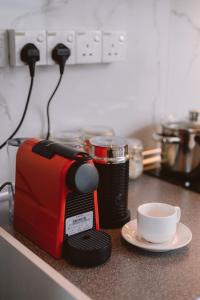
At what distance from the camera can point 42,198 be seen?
0.88 m

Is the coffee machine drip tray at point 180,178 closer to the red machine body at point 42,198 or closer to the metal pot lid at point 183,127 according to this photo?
the metal pot lid at point 183,127

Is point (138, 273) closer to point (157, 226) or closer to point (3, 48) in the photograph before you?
point (157, 226)

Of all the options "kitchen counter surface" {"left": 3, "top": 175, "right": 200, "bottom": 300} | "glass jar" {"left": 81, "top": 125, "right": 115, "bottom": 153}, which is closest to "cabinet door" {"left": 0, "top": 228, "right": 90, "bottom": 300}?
"kitchen counter surface" {"left": 3, "top": 175, "right": 200, "bottom": 300}

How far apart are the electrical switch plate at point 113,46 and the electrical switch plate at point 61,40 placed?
0.11m

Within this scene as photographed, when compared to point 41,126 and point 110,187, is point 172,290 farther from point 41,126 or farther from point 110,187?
point 41,126

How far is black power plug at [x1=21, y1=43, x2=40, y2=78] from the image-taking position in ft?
3.47

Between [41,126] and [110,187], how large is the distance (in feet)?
1.05

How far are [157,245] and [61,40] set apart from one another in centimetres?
58

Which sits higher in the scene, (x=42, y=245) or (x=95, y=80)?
(x=95, y=80)

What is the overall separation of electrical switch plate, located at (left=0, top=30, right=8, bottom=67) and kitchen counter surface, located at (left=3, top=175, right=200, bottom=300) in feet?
1.30

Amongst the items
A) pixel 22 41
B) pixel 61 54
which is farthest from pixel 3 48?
pixel 61 54

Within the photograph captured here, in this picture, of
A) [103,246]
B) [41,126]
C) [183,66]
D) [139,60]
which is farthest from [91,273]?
[183,66]

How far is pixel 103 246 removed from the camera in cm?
84

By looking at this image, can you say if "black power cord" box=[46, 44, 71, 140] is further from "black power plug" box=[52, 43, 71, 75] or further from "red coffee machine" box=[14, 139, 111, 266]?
"red coffee machine" box=[14, 139, 111, 266]
